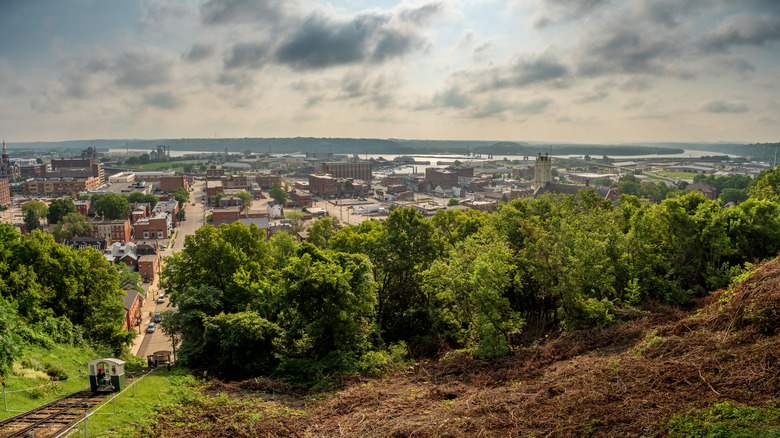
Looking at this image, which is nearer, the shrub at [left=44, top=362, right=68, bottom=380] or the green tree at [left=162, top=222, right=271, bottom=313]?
the shrub at [left=44, top=362, right=68, bottom=380]

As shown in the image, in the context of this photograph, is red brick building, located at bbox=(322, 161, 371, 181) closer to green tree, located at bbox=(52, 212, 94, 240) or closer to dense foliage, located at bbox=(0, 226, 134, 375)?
green tree, located at bbox=(52, 212, 94, 240)

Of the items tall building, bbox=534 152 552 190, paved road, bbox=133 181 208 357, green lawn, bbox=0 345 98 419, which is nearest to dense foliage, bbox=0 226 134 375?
green lawn, bbox=0 345 98 419

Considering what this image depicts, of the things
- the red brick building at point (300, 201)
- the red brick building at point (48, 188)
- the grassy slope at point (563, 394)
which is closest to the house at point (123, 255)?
the grassy slope at point (563, 394)

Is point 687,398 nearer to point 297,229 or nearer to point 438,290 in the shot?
point 438,290

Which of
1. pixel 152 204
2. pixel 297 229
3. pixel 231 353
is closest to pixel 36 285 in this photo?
pixel 231 353

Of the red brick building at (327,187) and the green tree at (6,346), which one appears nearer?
the green tree at (6,346)

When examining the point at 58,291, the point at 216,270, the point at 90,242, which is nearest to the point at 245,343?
the point at 216,270

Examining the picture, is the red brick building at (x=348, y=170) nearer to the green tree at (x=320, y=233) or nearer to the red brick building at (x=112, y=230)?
the red brick building at (x=112, y=230)

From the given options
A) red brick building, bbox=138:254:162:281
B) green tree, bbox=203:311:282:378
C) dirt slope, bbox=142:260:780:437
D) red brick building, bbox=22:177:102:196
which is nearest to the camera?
dirt slope, bbox=142:260:780:437
